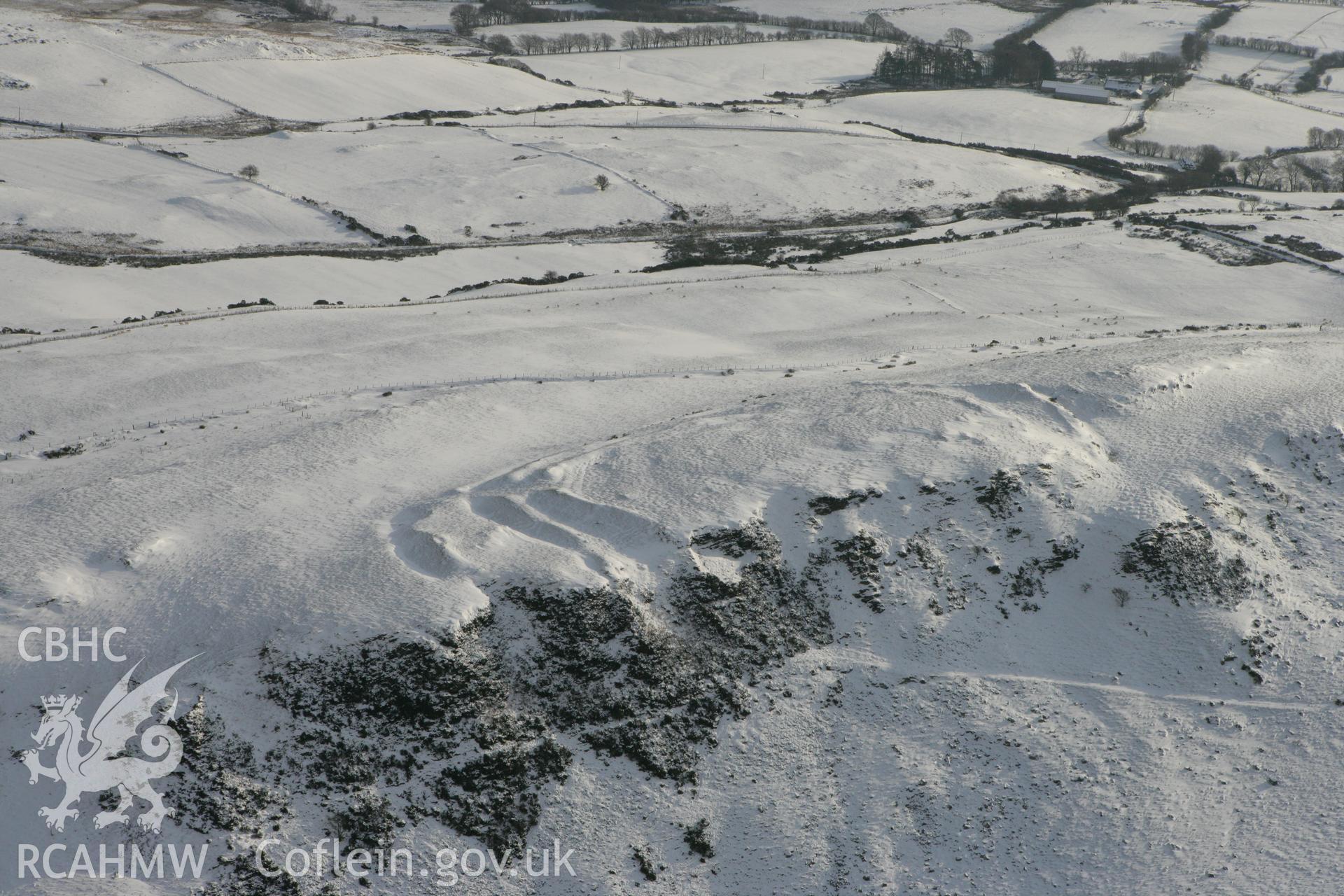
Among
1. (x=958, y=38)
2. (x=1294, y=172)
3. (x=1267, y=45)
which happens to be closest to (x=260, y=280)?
(x=1294, y=172)

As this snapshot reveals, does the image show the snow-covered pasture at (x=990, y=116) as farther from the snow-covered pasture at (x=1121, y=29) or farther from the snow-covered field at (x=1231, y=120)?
the snow-covered pasture at (x=1121, y=29)

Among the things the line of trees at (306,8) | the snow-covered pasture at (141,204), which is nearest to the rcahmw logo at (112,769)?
the snow-covered pasture at (141,204)

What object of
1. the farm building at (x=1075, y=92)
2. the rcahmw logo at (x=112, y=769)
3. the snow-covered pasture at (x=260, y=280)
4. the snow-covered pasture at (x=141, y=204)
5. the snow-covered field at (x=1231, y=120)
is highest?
the farm building at (x=1075, y=92)

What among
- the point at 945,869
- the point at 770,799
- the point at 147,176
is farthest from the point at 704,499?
the point at 147,176

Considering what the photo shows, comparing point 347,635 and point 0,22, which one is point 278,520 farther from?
point 0,22

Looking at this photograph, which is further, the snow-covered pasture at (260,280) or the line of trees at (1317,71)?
the line of trees at (1317,71)

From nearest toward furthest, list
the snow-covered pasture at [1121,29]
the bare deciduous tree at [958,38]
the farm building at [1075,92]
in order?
the farm building at [1075,92] < the bare deciduous tree at [958,38] < the snow-covered pasture at [1121,29]

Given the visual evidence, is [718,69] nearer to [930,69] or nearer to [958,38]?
[930,69]
